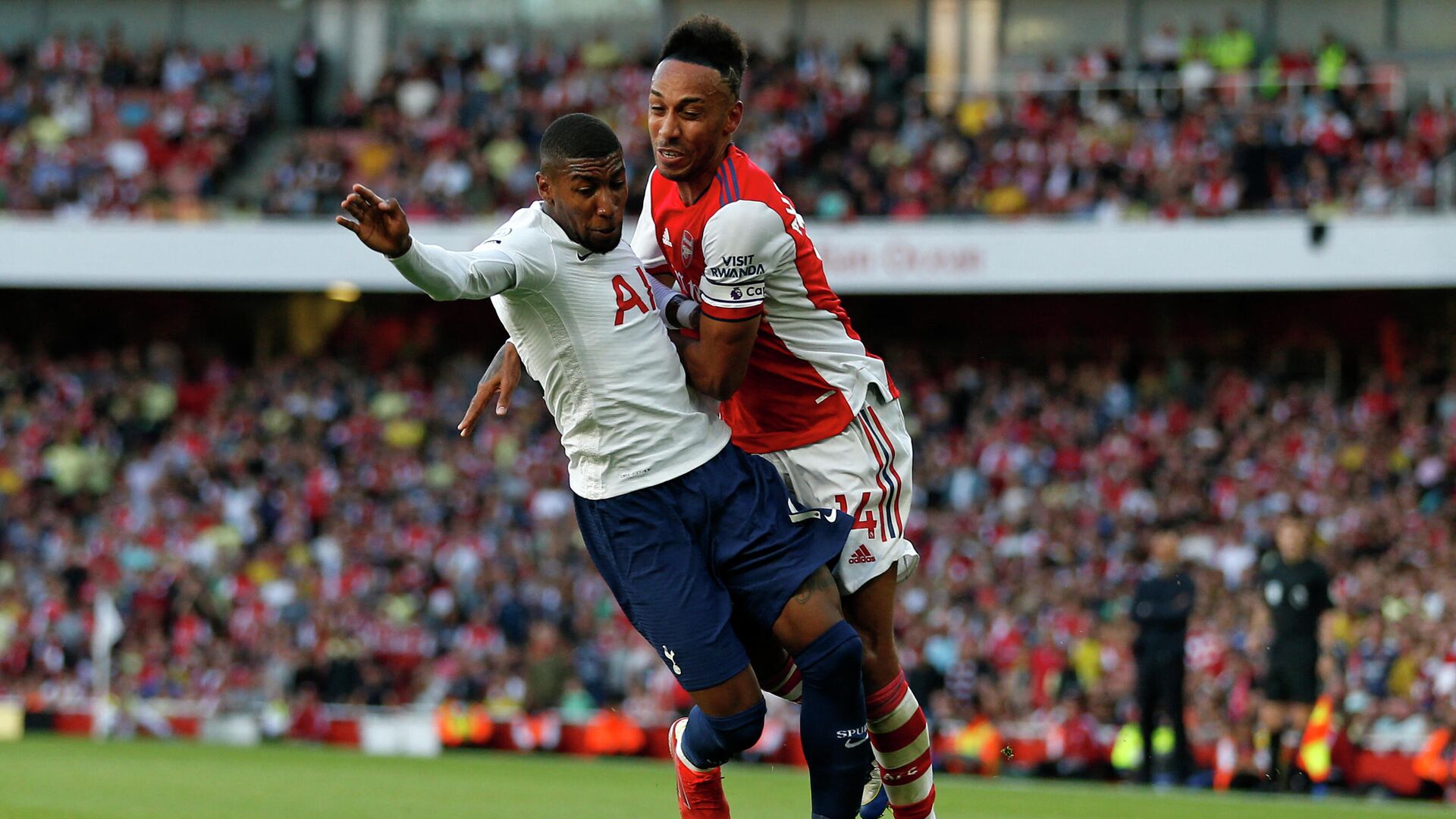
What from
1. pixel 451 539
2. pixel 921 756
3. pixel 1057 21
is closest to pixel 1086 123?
pixel 1057 21

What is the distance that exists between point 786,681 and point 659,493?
93 cm

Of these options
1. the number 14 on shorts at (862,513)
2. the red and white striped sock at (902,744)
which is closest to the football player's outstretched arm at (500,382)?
the number 14 on shorts at (862,513)

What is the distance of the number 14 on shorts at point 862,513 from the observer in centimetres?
585

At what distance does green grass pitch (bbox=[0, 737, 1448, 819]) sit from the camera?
8828mm

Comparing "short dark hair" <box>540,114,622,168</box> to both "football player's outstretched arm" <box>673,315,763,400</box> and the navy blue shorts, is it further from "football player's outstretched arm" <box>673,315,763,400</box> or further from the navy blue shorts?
the navy blue shorts

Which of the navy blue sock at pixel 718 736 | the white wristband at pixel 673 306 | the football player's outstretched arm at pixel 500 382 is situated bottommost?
the navy blue sock at pixel 718 736

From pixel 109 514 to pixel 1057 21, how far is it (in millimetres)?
14467

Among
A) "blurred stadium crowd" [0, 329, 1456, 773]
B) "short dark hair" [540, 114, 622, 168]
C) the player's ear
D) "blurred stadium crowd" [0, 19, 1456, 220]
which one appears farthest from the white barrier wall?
"short dark hair" [540, 114, 622, 168]

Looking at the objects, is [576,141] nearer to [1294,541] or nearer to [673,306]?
[673,306]

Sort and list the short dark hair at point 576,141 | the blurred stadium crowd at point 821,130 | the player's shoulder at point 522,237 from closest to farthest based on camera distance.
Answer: the player's shoulder at point 522,237
the short dark hair at point 576,141
the blurred stadium crowd at point 821,130

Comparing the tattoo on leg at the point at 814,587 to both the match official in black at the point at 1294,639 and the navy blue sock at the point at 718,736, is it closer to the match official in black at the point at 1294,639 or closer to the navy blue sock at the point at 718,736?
the navy blue sock at the point at 718,736

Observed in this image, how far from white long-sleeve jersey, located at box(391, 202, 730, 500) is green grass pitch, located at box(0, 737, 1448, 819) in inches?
138

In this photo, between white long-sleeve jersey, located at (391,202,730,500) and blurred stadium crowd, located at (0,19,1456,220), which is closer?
white long-sleeve jersey, located at (391,202,730,500)

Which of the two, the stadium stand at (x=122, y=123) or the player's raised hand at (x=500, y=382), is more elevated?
the stadium stand at (x=122, y=123)
